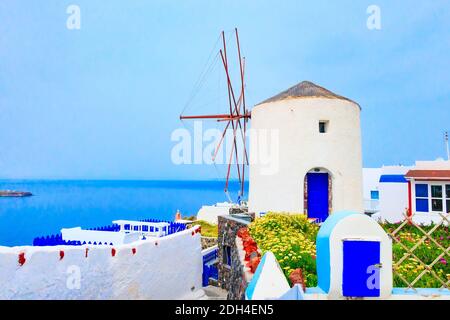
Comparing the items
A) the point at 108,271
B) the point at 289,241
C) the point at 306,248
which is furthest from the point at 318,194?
the point at 108,271

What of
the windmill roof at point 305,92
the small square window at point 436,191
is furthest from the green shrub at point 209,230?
the small square window at point 436,191

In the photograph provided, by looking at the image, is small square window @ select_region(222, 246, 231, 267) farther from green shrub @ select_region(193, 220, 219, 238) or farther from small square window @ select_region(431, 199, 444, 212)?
small square window @ select_region(431, 199, 444, 212)

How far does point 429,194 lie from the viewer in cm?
1570

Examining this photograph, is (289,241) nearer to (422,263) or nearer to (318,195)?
(422,263)

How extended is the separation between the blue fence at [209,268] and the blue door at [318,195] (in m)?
5.06

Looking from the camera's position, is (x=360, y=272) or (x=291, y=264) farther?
(x=291, y=264)

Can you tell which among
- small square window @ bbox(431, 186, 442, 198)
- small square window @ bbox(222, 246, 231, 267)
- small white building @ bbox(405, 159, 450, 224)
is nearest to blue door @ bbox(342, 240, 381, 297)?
small square window @ bbox(222, 246, 231, 267)

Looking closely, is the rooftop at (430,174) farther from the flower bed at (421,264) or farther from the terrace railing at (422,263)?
the terrace railing at (422,263)

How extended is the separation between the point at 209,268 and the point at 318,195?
232 inches

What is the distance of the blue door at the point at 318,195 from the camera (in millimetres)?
14312

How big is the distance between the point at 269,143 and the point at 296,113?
1.58m

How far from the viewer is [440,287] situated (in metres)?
6.33
